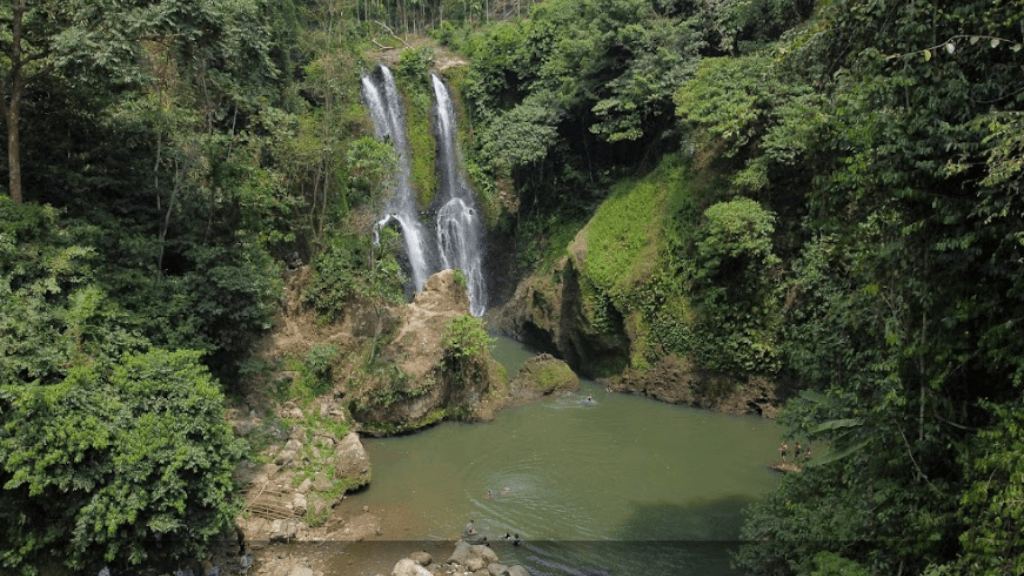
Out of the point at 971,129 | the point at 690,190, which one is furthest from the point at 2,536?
the point at 690,190

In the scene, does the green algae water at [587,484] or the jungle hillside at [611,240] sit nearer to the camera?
the jungle hillside at [611,240]

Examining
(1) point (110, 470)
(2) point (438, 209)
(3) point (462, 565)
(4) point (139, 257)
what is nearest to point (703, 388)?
(3) point (462, 565)

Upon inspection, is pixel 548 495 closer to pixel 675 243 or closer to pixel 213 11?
pixel 675 243

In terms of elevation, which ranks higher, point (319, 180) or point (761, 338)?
point (319, 180)

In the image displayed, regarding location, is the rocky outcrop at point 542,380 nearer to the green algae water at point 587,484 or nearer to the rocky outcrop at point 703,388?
the green algae water at point 587,484

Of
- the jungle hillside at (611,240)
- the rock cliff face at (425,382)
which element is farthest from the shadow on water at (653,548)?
the rock cliff face at (425,382)

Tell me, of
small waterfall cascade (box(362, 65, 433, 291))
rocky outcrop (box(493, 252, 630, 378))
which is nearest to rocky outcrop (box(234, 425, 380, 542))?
rocky outcrop (box(493, 252, 630, 378))

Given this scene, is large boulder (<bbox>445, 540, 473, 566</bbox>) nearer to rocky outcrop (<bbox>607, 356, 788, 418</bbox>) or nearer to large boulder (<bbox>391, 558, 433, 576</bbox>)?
large boulder (<bbox>391, 558, 433, 576</bbox>)

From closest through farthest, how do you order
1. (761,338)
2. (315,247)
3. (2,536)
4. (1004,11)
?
1. (1004,11)
2. (2,536)
3. (761,338)
4. (315,247)

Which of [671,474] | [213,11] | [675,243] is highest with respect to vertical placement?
[213,11]
